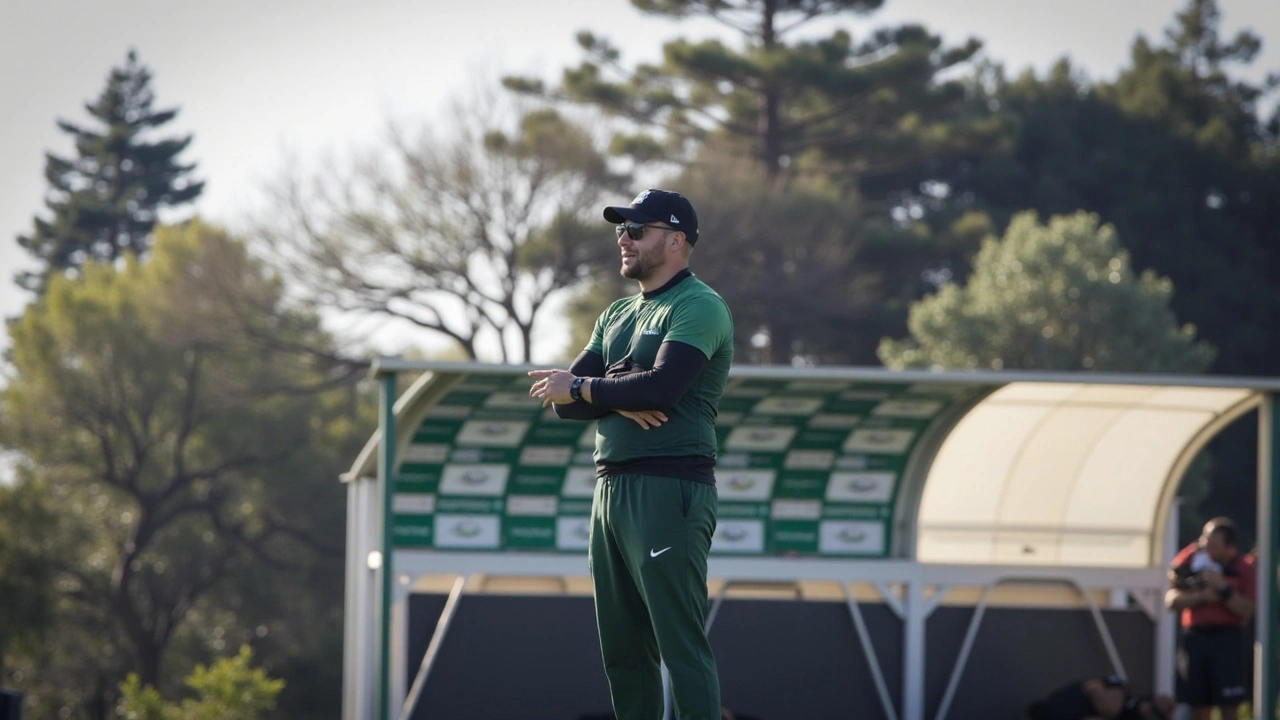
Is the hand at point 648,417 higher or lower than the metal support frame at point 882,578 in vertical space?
higher

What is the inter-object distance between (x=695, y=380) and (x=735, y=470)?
6.77 m

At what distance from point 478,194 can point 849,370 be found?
78.8ft

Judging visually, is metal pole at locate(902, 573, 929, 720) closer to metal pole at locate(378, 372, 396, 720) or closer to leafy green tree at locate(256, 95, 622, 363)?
metal pole at locate(378, 372, 396, 720)

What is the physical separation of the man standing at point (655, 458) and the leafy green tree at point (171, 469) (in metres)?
30.9

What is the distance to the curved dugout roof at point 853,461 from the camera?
1144cm

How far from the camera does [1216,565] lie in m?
11.2

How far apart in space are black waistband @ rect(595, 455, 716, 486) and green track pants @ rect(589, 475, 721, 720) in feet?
0.06

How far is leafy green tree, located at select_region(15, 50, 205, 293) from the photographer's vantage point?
51.0 m

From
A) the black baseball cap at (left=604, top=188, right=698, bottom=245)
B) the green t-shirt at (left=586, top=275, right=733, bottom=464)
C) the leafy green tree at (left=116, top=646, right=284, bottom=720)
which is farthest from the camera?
the leafy green tree at (left=116, top=646, right=284, bottom=720)

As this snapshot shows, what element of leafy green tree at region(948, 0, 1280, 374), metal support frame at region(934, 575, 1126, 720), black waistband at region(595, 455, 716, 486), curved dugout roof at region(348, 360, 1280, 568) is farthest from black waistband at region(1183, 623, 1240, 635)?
leafy green tree at region(948, 0, 1280, 374)

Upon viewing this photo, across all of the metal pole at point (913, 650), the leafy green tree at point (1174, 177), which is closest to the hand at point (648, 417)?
the metal pole at point (913, 650)

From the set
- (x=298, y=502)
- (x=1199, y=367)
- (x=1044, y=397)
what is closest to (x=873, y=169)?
(x=1199, y=367)

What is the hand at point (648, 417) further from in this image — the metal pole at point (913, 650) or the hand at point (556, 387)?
the metal pole at point (913, 650)

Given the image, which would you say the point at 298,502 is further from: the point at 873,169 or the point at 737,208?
the point at 873,169
